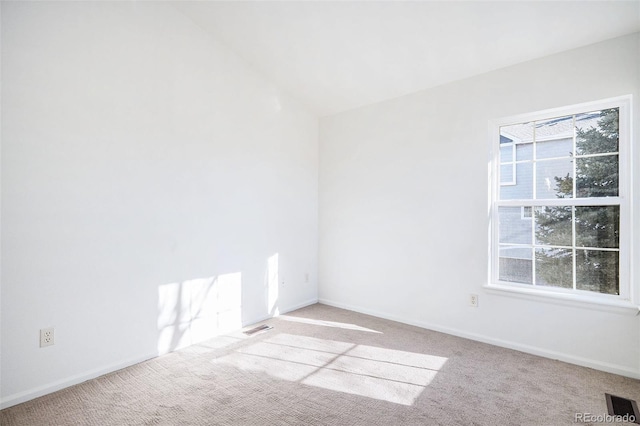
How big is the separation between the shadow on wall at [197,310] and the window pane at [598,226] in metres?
3.22

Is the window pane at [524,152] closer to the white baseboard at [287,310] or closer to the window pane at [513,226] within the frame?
the window pane at [513,226]

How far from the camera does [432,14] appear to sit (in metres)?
2.52

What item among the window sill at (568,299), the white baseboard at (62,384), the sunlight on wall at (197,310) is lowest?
the white baseboard at (62,384)

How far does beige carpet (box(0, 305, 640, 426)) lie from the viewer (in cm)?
194

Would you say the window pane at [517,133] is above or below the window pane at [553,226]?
above

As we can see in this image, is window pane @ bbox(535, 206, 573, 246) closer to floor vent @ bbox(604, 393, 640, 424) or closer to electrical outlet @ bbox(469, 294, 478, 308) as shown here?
electrical outlet @ bbox(469, 294, 478, 308)

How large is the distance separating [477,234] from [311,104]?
2.59 metres

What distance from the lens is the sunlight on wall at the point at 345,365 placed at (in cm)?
228

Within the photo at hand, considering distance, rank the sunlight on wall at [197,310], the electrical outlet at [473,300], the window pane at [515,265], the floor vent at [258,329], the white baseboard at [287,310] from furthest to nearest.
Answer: the white baseboard at [287,310]
the floor vent at [258,329]
the electrical outlet at [473,300]
the window pane at [515,265]
the sunlight on wall at [197,310]

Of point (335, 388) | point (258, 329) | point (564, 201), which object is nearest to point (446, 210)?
point (564, 201)

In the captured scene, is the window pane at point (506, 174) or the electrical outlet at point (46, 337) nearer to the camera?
the electrical outlet at point (46, 337)

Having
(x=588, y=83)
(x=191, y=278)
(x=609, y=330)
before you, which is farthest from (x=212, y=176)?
(x=609, y=330)

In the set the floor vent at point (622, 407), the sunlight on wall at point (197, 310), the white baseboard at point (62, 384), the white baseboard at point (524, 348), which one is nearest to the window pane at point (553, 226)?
the white baseboard at point (524, 348)

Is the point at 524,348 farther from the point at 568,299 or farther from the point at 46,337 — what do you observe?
the point at 46,337
